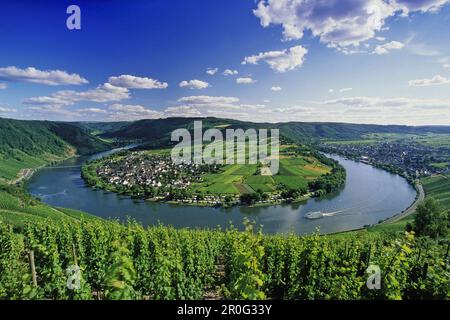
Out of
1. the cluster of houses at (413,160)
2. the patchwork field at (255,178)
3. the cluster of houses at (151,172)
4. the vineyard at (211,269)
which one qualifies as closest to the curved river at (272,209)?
the patchwork field at (255,178)

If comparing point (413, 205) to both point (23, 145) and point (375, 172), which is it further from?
point (23, 145)

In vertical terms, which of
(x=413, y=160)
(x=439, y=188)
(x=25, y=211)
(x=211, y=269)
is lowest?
(x=439, y=188)

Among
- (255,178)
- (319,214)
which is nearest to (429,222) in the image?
(319,214)

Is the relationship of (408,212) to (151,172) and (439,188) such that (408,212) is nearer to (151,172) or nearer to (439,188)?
(439,188)

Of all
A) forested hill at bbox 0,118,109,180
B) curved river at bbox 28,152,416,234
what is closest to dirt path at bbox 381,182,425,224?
curved river at bbox 28,152,416,234

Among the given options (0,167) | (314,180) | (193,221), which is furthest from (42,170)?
(314,180)

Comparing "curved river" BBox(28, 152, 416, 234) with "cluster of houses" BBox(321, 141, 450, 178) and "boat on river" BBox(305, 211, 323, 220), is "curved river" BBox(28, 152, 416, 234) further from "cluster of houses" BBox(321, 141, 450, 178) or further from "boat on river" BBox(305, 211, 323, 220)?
"cluster of houses" BBox(321, 141, 450, 178)
